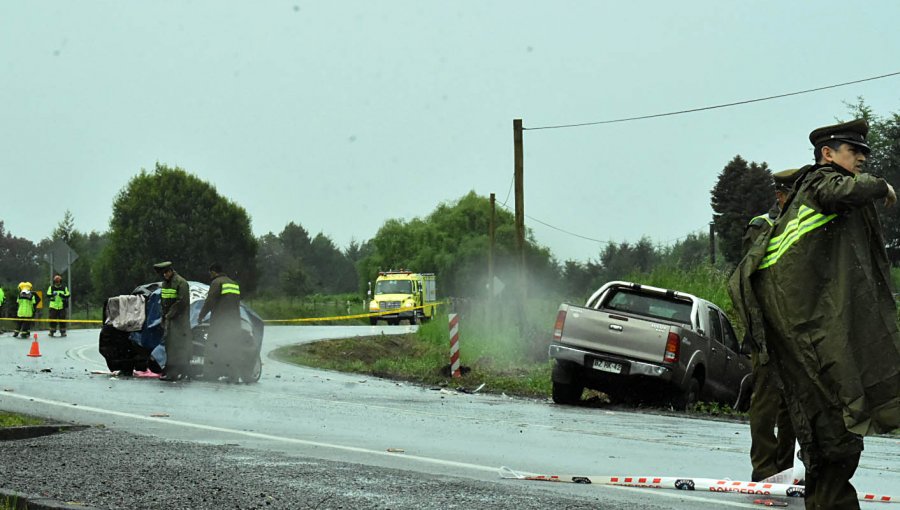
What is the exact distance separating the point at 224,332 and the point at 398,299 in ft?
135

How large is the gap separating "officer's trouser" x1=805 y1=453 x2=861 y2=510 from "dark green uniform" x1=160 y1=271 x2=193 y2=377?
14.4m

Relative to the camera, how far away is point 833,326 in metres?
5.27

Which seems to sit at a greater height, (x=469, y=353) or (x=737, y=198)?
(x=737, y=198)

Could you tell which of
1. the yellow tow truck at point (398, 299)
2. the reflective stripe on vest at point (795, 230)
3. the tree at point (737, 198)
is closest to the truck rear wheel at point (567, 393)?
the reflective stripe on vest at point (795, 230)

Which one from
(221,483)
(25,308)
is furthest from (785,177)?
(25,308)

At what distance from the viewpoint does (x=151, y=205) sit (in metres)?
87.9

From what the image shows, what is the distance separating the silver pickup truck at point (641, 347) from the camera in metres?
15.8

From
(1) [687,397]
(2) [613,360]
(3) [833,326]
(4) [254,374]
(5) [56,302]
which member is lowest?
(1) [687,397]

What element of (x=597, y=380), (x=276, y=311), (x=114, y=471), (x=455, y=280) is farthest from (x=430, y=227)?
(x=114, y=471)

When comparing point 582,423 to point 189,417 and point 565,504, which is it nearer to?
point 189,417

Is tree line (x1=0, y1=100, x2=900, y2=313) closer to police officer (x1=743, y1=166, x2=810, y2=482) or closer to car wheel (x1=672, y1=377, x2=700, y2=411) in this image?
car wheel (x1=672, y1=377, x2=700, y2=411)

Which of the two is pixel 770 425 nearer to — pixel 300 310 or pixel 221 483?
pixel 221 483

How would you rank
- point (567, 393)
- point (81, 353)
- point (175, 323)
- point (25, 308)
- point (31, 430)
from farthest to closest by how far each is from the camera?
point (25, 308) < point (81, 353) < point (175, 323) < point (567, 393) < point (31, 430)

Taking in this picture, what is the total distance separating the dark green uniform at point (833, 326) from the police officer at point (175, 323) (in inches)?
559
